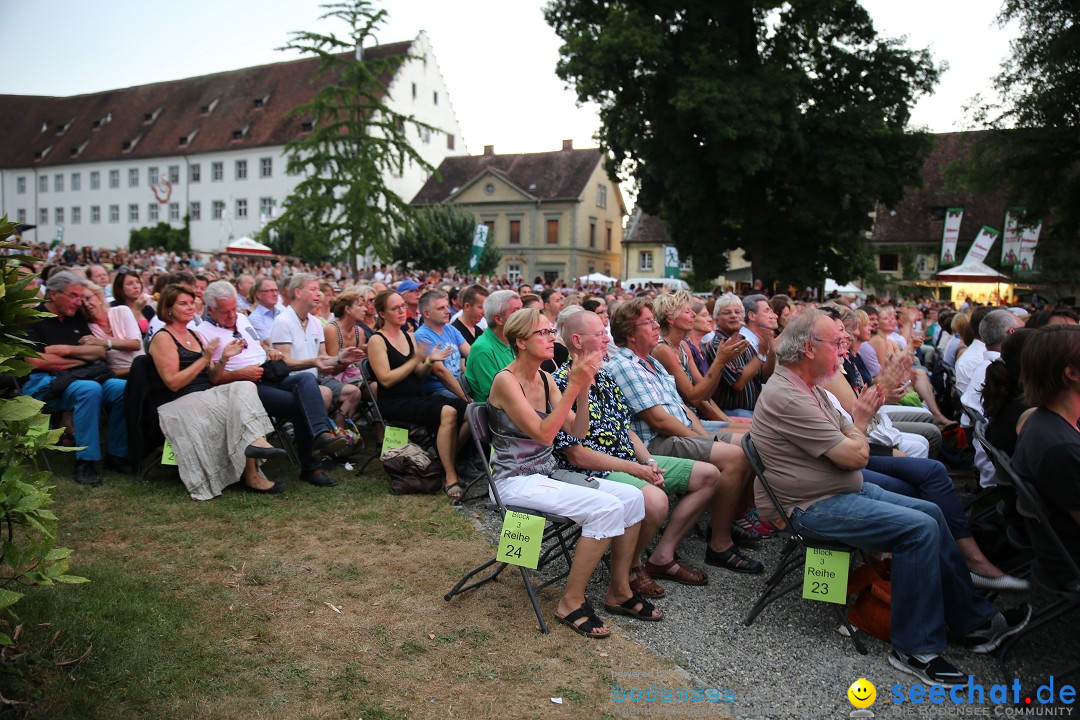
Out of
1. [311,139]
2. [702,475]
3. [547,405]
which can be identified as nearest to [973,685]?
[702,475]

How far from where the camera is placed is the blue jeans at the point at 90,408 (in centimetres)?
578

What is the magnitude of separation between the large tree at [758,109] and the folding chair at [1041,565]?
19.9m

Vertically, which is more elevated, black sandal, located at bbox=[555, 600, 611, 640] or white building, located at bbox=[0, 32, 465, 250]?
white building, located at bbox=[0, 32, 465, 250]

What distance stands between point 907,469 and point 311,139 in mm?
26736

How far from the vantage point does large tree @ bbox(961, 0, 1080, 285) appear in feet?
65.7

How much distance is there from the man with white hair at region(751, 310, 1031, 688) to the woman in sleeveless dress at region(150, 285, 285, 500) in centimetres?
359

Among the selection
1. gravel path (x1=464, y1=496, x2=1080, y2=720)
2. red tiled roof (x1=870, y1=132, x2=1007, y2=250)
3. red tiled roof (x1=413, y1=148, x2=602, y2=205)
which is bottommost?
gravel path (x1=464, y1=496, x2=1080, y2=720)

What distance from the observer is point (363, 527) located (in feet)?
16.8

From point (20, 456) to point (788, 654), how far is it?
132 inches

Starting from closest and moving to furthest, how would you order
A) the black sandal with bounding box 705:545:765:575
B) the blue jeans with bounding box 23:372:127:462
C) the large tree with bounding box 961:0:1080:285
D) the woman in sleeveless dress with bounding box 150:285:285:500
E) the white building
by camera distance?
1. the black sandal with bounding box 705:545:765:575
2. the woman in sleeveless dress with bounding box 150:285:285:500
3. the blue jeans with bounding box 23:372:127:462
4. the large tree with bounding box 961:0:1080:285
5. the white building

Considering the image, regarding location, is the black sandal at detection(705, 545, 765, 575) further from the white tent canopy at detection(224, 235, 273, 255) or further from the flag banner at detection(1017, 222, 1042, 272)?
the white tent canopy at detection(224, 235, 273, 255)

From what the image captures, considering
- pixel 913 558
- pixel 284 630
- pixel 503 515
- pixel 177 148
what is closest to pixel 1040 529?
pixel 913 558

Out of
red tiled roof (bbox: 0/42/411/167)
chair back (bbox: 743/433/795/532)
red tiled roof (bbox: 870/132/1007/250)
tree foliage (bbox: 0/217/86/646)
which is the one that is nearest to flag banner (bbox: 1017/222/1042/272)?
red tiled roof (bbox: 870/132/1007/250)

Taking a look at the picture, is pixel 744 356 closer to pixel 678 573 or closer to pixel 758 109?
pixel 678 573
